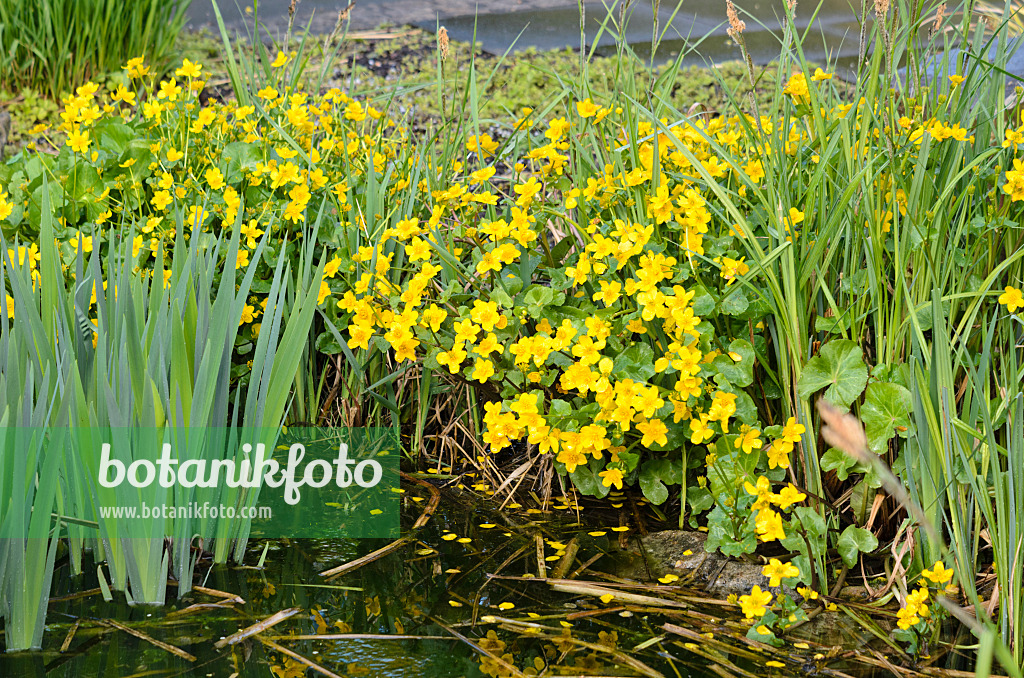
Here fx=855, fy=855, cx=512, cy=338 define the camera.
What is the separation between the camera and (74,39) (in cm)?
448

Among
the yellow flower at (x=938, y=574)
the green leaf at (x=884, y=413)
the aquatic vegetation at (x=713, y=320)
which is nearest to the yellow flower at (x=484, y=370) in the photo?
the aquatic vegetation at (x=713, y=320)

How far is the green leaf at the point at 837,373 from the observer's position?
1.53 meters

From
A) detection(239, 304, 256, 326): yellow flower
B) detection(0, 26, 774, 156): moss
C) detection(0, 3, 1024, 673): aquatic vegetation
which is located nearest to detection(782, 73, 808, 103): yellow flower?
detection(0, 3, 1024, 673): aquatic vegetation

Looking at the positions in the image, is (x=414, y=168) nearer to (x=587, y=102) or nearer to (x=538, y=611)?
(x=587, y=102)

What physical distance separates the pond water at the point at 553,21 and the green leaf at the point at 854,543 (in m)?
4.85

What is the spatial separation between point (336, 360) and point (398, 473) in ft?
1.17

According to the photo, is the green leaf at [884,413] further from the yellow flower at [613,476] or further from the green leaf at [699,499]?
the yellow flower at [613,476]

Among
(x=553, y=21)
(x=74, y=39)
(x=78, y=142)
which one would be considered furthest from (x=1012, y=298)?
(x=553, y=21)

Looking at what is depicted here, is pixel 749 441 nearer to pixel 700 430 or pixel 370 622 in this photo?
pixel 700 430

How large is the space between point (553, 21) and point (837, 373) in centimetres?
552

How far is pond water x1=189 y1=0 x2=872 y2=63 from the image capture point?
6062 millimetres

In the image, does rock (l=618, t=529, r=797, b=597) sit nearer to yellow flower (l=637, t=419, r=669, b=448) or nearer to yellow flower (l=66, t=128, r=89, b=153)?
yellow flower (l=637, t=419, r=669, b=448)

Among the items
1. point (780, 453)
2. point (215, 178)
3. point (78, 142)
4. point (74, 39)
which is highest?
point (74, 39)

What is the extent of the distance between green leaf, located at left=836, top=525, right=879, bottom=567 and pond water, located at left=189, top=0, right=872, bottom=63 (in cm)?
485
